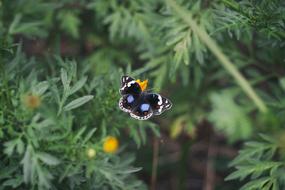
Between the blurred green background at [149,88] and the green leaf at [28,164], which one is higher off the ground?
the blurred green background at [149,88]

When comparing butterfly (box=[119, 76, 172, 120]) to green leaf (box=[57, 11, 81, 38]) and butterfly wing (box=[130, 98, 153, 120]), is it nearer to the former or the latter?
butterfly wing (box=[130, 98, 153, 120])

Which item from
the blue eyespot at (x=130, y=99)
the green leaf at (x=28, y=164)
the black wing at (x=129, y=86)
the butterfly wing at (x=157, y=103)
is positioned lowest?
the green leaf at (x=28, y=164)

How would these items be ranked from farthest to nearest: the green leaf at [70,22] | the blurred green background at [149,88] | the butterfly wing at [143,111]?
the green leaf at [70,22] → the butterfly wing at [143,111] → the blurred green background at [149,88]

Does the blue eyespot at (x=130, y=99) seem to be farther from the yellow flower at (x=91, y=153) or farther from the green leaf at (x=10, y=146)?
the green leaf at (x=10, y=146)

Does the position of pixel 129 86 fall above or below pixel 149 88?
below

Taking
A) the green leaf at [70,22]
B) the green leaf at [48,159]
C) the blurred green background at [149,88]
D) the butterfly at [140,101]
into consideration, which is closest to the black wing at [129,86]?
the butterfly at [140,101]

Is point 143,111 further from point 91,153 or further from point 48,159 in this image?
point 48,159

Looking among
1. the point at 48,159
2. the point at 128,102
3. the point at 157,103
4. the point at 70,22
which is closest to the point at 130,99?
the point at 128,102

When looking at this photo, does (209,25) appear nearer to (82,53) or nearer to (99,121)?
(99,121)
